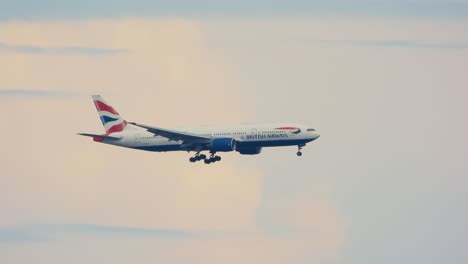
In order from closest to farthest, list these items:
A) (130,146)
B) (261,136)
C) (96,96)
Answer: (261,136), (130,146), (96,96)

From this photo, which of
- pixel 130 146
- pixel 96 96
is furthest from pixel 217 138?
pixel 96 96

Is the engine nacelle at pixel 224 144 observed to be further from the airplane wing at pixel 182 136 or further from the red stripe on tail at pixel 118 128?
the red stripe on tail at pixel 118 128

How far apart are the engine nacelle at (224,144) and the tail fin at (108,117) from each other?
1638 centimetres

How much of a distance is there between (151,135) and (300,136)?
676 inches

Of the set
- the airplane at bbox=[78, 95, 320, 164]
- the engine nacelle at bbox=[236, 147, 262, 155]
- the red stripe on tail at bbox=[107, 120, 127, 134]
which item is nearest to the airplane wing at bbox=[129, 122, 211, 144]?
the airplane at bbox=[78, 95, 320, 164]

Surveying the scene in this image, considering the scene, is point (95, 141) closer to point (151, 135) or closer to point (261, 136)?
point (151, 135)

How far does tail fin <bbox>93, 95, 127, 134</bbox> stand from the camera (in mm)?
142500

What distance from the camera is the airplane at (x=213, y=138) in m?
128

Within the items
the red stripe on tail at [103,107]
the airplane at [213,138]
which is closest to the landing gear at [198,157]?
the airplane at [213,138]

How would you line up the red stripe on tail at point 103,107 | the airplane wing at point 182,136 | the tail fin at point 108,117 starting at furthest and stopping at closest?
the red stripe on tail at point 103,107 → the tail fin at point 108,117 → the airplane wing at point 182,136

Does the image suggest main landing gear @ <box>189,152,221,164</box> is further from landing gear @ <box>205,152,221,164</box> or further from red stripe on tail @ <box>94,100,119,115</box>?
red stripe on tail @ <box>94,100,119,115</box>

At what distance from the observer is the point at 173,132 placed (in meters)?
130

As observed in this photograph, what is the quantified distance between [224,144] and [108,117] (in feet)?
70.9

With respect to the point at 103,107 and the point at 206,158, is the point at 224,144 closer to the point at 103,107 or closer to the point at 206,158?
the point at 206,158
